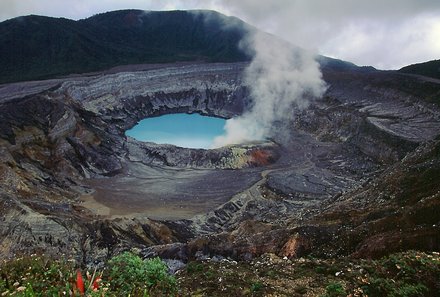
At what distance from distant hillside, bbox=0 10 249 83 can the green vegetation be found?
7973 cm

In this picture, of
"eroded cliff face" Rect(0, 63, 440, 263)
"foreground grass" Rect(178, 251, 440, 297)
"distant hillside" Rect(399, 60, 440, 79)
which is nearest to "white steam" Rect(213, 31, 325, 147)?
"eroded cliff face" Rect(0, 63, 440, 263)

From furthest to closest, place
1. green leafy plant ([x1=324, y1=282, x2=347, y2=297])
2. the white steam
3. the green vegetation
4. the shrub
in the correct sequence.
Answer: the white steam → green leafy plant ([x1=324, y1=282, x2=347, y2=297]) → the shrub → the green vegetation

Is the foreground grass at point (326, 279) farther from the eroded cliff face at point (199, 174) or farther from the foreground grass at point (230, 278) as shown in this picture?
the eroded cliff face at point (199, 174)

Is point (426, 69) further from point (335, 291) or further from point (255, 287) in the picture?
point (335, 291)

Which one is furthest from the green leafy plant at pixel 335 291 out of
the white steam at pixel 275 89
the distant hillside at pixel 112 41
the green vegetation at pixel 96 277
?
the distant hillside at pixel 112 41

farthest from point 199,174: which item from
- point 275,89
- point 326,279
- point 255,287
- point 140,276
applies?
point 140,276

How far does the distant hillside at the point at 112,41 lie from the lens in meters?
97.9

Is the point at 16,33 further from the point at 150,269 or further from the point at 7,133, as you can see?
the point at 150,269

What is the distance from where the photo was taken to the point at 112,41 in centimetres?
12294

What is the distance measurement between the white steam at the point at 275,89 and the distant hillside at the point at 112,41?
1951 centimetres

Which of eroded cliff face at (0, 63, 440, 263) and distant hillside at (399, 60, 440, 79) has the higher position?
distant hillside at (399, 60, 440, 79)

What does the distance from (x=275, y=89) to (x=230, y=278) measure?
6830cm

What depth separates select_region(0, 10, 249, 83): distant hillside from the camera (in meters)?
97.9

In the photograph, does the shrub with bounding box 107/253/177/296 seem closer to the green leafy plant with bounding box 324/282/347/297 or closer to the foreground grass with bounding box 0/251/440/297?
the foreground grass with bounding box 0/251/440/297
